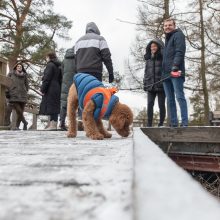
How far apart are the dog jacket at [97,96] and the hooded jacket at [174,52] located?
6.67 ft

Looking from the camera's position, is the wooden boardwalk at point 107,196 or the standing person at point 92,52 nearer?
the wooden boardwalk at point 107,196

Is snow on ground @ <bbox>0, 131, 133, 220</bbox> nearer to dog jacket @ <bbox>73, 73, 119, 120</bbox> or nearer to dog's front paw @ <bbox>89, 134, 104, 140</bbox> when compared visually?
dog's front paw @ <bbox>89, 134, 104, 140</bbox>

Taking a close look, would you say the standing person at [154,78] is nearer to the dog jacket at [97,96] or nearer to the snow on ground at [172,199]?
the dog jacket at [97,96]

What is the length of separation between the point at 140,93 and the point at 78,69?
13.5 metres

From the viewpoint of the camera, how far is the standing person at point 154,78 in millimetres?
7160

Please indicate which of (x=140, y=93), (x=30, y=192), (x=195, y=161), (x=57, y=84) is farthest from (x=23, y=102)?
(x=140, y=93)

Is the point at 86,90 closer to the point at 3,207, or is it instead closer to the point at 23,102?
the point at 3,207

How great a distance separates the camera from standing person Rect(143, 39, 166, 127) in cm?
716

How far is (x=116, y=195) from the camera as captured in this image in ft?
2.70

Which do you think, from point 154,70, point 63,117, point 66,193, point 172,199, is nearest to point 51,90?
point 63,117

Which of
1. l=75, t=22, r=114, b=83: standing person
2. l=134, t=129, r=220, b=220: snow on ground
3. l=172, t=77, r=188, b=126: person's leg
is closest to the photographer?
l=134, t=129, r=220, b=220: snow on ground

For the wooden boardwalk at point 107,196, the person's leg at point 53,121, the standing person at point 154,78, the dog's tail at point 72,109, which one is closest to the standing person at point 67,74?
the person's leg at point 53,121

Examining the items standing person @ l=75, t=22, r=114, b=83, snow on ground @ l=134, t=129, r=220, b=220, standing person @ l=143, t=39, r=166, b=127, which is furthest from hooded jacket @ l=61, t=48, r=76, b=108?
snow on ground @ l=134, t=129, r=220, b=220

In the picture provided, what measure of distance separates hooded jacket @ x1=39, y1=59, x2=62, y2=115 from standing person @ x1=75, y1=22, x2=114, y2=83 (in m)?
2.75
